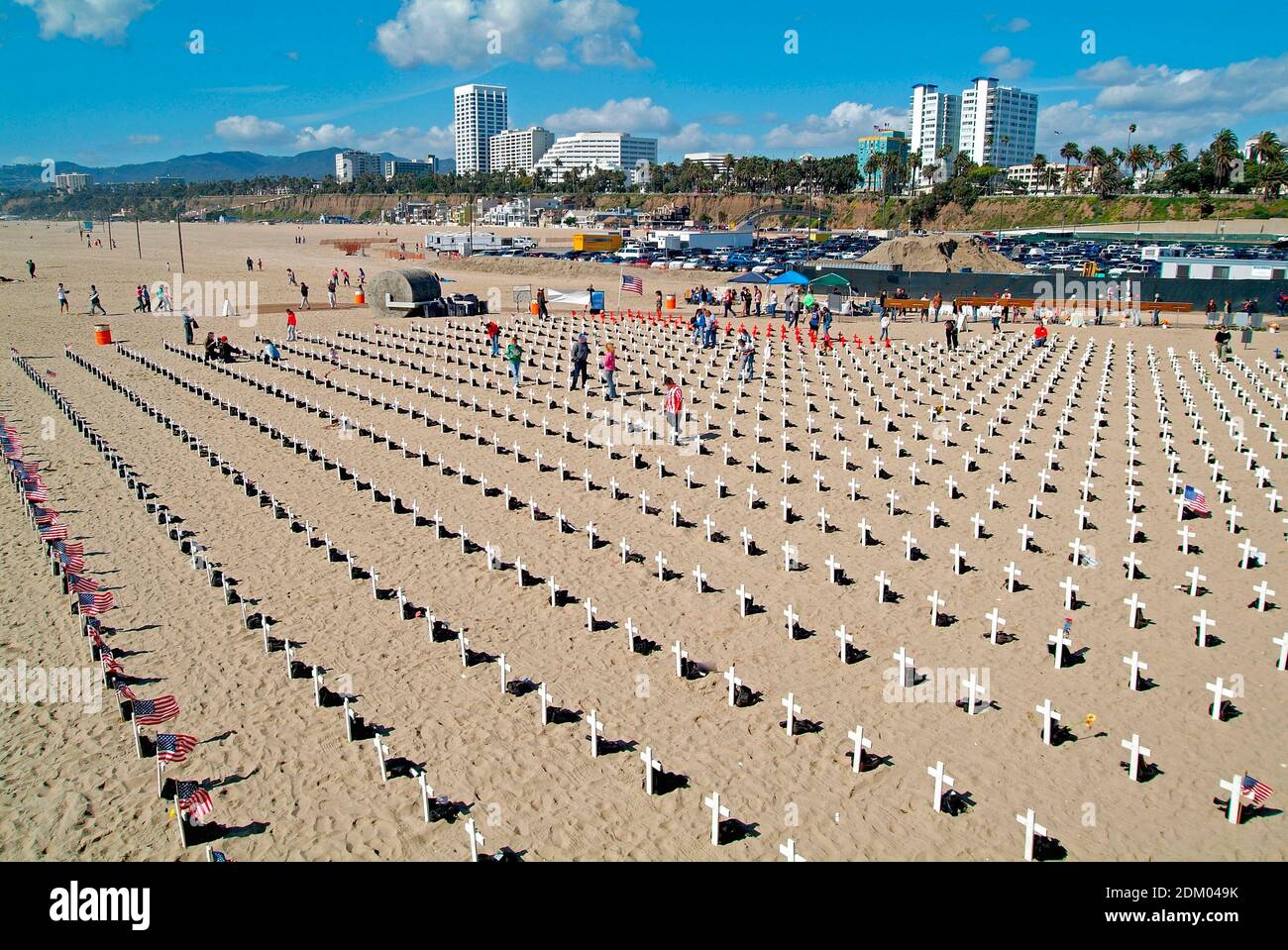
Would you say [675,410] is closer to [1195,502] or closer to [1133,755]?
[1195,502]

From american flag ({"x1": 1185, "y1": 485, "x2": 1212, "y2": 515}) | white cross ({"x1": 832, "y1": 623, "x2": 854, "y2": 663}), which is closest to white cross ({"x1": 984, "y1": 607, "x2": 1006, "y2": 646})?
white cross ({"x1": 832, "y1": 623, "x2": 854, "y2": 663})

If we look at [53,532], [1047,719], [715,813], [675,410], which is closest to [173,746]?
[715,813]

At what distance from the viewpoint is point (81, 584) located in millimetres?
11859

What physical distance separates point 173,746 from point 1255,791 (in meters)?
9.39

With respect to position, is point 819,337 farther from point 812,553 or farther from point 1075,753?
point 1075,753

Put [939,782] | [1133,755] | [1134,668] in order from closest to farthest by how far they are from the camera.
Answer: [939,782] → [1133,755] → [1134,668]

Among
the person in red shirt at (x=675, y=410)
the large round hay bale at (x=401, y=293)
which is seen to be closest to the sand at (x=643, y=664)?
the person in red shirt at (x=675, y=410)

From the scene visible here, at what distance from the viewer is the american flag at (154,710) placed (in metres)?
8.86

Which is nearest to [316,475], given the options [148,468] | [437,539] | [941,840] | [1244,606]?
[148,468]

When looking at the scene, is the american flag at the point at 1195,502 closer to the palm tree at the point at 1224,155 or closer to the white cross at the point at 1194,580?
the white cross at the point at 1194,580

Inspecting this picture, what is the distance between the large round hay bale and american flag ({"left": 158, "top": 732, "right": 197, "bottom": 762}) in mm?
32772

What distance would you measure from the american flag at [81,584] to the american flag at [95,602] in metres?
0.09

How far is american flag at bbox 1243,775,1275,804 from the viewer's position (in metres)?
7.40

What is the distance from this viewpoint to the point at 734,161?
181625mm
